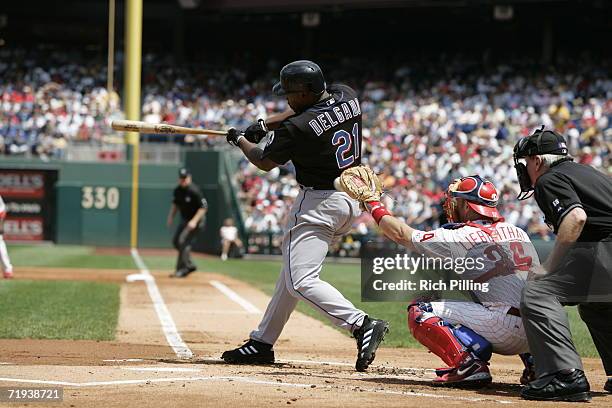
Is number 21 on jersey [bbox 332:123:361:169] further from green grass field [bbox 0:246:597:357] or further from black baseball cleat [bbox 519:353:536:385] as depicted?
green grass field [bbox 0:246:597:357]

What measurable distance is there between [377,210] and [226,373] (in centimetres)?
143

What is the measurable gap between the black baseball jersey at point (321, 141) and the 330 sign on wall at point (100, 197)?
76.9ft

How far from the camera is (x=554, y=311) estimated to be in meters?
5.54

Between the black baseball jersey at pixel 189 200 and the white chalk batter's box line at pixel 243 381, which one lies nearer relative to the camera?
the white chalk batter's box line at pixel 243 381

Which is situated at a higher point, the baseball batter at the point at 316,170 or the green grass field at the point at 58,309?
the baseball batter at the point at 316,170

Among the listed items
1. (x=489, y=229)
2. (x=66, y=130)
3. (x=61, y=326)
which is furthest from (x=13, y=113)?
(x=489, y=229)

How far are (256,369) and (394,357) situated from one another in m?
1.74

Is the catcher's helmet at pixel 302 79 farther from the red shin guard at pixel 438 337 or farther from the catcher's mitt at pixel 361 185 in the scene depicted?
the red shin guard at pixel 438 337

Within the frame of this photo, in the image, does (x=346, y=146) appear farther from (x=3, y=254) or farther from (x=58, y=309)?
(x=3, y=254)

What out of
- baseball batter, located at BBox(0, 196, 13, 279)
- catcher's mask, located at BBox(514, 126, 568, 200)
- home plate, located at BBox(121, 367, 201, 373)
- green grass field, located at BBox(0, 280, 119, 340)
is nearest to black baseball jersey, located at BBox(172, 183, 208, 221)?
green grass field, located at BBox(0, 280, 119, 340)

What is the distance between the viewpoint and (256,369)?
6.54 metres

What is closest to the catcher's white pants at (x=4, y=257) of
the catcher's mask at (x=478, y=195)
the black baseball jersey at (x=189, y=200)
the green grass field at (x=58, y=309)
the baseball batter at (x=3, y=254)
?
the baseball batter at (x=3, y=254)

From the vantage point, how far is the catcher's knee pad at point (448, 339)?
232 inches

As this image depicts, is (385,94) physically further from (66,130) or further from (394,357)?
(394,357)
